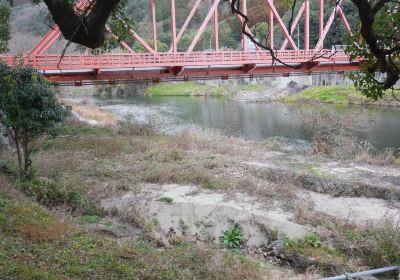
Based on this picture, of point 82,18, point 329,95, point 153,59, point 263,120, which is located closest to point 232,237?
point 82,18

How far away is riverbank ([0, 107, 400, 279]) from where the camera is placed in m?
6.64

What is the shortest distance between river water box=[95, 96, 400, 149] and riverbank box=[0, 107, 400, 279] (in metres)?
7.88

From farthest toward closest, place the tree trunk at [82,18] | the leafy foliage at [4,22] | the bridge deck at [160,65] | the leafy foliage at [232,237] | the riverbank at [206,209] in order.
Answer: the bridge deck at [160,65]
the leafy foliage at [4,22]
the leafy foliage at [232,237]
the riverbank at [206,209]
the tree trunk at [82,18]

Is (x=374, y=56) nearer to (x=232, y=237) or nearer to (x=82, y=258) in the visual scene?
(x=82, y=258)

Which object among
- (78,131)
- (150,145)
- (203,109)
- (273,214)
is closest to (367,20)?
(273,214)

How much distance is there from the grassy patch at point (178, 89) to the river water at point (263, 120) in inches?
485

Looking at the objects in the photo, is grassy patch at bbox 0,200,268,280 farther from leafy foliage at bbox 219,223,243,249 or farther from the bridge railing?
the bridge railing

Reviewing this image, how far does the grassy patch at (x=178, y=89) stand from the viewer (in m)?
59.7

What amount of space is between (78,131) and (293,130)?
15.2 m

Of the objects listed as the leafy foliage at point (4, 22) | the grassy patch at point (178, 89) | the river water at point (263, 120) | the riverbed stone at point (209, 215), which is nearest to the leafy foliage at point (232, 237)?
the riverbed stone at point (209, 215)

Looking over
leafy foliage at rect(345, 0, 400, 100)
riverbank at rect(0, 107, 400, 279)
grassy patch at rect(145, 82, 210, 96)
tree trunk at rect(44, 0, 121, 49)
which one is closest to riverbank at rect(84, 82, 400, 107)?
grassy patch at rect(145, 82, 210, 96)

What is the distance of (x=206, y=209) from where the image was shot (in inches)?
407

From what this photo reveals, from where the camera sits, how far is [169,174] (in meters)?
12.6

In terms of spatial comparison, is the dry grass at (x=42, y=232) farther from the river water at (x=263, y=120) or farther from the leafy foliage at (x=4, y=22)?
the river water at (x=263, y=120)
